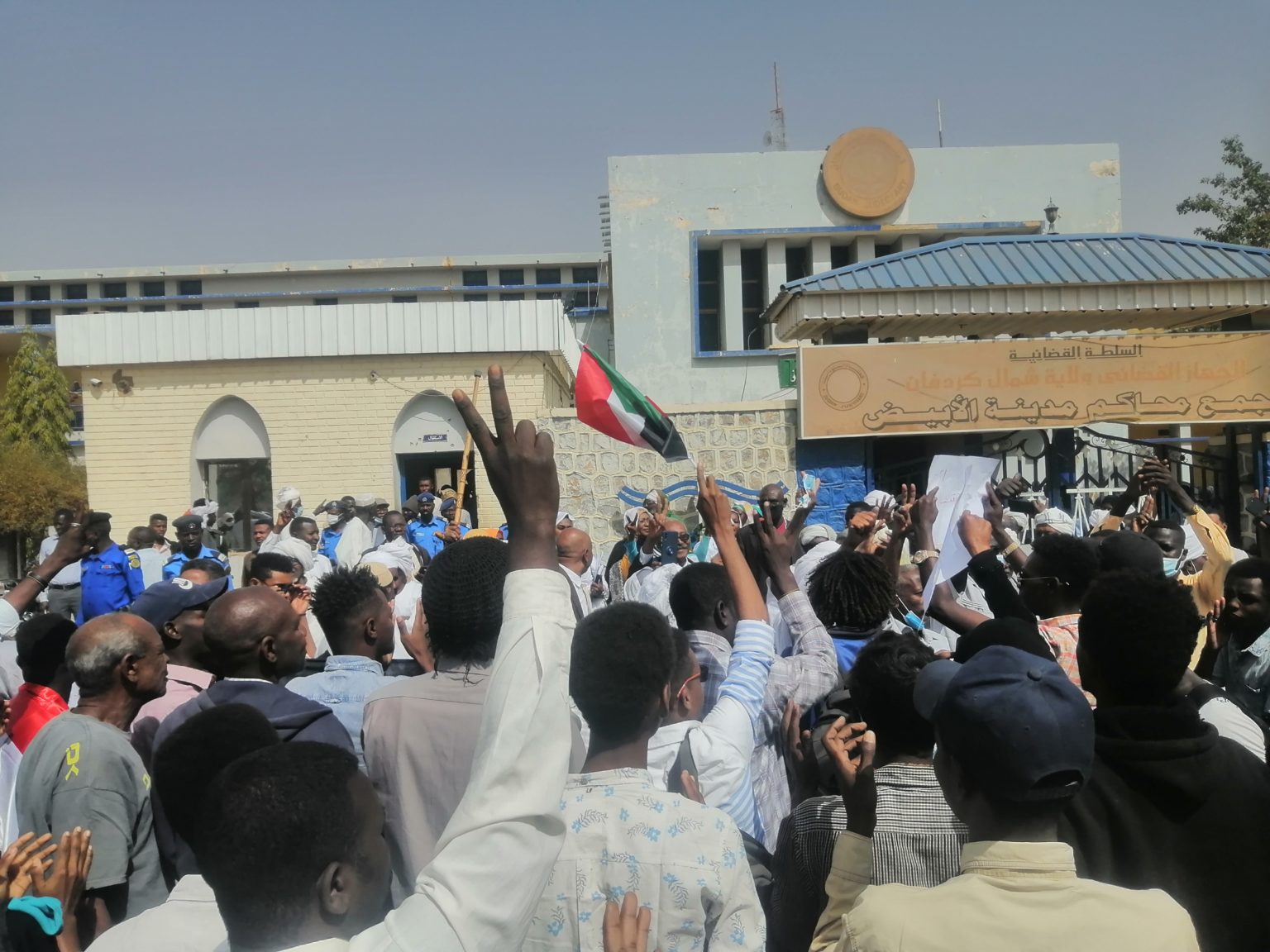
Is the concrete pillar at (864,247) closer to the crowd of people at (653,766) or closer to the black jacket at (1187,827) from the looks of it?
the crowd of people at (653,766)

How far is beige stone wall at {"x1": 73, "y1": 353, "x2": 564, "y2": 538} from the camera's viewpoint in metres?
20.4

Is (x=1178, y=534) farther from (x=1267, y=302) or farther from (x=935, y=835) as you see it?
(x=1267, y=302)

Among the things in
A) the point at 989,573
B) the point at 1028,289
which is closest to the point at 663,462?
the point at 1028,289

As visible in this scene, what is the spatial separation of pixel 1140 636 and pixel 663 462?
15.7 m

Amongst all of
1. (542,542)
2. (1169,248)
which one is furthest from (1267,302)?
(542,542)

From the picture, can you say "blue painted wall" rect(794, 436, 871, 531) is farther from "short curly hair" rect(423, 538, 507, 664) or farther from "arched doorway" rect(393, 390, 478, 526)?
"short curly hair" rect(423, 538, 507, 664)

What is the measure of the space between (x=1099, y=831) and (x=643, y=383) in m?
23.4

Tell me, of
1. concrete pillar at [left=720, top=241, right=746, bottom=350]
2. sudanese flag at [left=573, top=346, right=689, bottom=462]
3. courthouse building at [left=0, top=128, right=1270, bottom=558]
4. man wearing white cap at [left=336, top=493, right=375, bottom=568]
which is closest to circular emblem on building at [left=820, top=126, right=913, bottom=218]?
courthouse building at [left=0, top=128, right=1270, bottom=558]

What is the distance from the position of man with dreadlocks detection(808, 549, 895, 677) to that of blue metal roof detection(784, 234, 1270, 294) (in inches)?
519

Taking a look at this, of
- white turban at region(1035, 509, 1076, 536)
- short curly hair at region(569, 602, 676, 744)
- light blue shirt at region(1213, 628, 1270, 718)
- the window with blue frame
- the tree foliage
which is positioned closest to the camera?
short curly hair at region(569, 602, 676, 744)

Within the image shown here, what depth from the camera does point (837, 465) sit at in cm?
1800

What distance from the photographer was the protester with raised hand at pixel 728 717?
9.41ft

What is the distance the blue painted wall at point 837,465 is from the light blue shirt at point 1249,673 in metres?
13.4

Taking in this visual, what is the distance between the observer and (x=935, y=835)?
2332 millimetres
